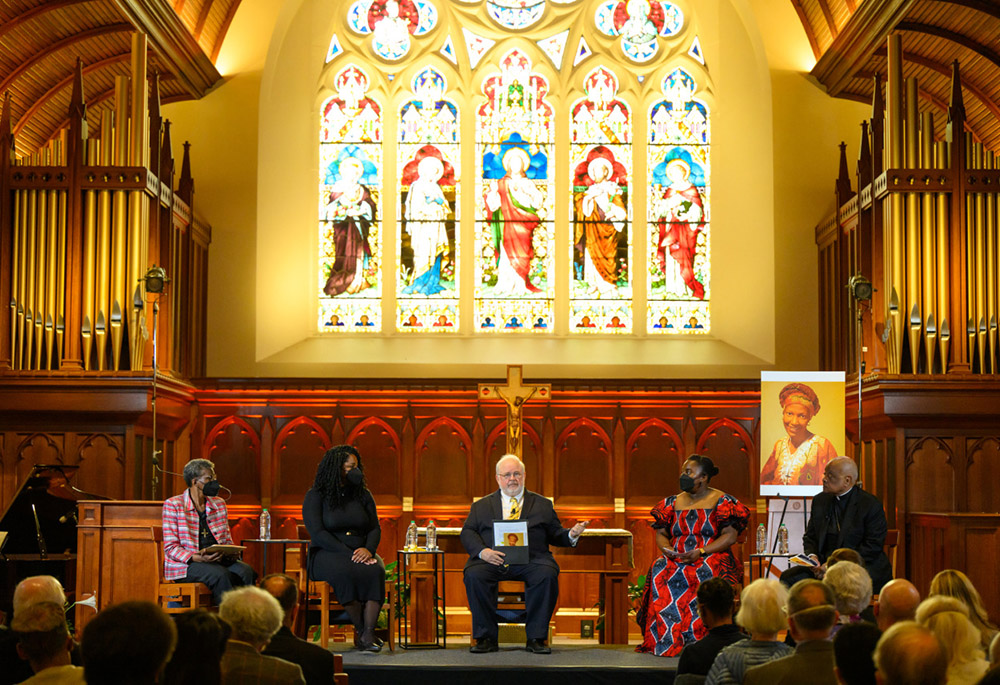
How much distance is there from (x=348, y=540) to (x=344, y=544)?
0.16 ft

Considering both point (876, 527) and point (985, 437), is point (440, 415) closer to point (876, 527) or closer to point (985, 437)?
point (985, 437)

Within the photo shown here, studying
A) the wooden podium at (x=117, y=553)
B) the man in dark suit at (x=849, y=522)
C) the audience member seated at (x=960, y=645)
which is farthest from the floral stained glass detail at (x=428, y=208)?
the audience member seated at (x=960, y=645)

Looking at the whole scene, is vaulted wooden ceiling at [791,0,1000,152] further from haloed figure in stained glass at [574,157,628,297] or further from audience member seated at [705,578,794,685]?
audience member seated at [705,578,794,685]

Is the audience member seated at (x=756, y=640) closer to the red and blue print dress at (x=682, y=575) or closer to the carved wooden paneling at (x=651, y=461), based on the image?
the red and blue print dress at (x=682, y=575)

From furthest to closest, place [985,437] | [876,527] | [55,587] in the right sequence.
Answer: [985,437]
[876,527]
[55,587]

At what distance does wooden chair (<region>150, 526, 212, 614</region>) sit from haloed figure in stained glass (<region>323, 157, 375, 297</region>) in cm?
601

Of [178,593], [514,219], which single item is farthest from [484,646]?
[514,219]

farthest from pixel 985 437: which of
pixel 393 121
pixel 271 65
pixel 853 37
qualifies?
pixel 271 65

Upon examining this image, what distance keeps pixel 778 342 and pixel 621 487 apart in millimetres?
2532

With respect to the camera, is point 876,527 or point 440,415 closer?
point 876,527

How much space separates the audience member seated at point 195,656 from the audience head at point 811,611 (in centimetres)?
198

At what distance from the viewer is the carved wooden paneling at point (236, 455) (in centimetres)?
1295

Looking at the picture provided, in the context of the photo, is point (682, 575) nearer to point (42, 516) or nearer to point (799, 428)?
point (799, 428)

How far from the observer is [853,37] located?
43.1 feet
